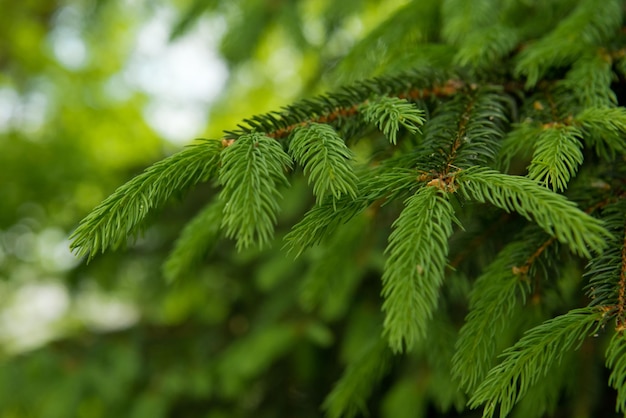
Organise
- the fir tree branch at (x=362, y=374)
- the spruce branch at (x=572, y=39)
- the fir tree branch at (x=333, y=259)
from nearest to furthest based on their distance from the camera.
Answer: the spruce branch at (x=572, y=39)
the fir tree branch at (x=362, y=374)
the fir tree branch at (x=333, y=259)

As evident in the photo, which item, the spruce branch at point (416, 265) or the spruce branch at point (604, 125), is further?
the spruce branch at point (604, 125)

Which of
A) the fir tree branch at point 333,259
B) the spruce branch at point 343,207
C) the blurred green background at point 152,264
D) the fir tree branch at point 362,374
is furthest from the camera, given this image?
the blurred green background at point 152,264

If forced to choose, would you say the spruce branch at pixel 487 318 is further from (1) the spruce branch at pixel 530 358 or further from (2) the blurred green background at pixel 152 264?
(2) the blurred green background at pixel 152 264

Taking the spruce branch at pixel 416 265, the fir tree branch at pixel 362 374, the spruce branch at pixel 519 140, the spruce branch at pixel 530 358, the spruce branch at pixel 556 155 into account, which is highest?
the spruce branch at pixel 519 140

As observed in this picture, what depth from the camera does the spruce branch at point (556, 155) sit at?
832 millimetres

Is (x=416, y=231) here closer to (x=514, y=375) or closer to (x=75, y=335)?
(x=514, y=375)

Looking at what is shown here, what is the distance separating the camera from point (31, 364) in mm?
2225

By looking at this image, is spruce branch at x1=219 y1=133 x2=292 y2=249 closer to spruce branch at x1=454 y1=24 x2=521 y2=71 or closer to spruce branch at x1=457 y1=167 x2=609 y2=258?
spruce branch at x1=457 y1=167 x2=609 y2=258

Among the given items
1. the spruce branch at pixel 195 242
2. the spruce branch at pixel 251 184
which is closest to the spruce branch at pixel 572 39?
the spruce branch at pixel 251 184

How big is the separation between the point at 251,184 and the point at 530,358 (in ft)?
1.51

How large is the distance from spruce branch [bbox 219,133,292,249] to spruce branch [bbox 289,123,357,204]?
0.12 ft

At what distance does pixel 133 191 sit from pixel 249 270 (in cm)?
185

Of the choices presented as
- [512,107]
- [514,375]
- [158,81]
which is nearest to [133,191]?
[514,375]

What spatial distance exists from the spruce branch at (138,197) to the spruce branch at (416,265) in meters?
0.32
